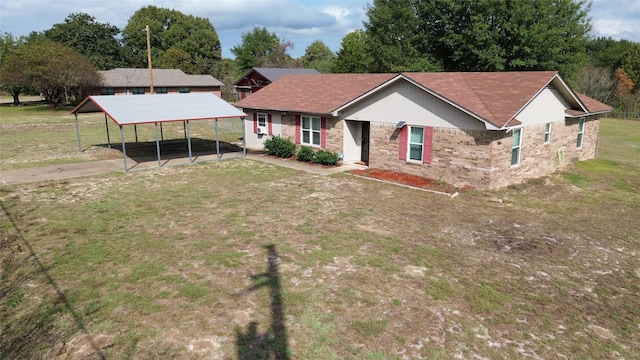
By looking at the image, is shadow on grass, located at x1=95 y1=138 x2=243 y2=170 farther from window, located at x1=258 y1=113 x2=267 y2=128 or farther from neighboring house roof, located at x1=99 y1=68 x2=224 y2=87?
neighboring house roof, located at x1=99 y1=68 x2=224 y2=87

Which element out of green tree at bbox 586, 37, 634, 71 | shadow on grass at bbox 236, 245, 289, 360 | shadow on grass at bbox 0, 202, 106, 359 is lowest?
shadow on grass at bbox 236, 245, 289, 360

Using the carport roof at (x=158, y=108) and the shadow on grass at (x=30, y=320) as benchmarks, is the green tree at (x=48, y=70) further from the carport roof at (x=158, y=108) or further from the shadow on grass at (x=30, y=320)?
the shadow on grass at (x=30, y=320)

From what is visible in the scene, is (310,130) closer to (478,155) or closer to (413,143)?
(413,143)

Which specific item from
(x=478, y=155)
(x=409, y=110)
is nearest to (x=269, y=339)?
(x=478, y=155)

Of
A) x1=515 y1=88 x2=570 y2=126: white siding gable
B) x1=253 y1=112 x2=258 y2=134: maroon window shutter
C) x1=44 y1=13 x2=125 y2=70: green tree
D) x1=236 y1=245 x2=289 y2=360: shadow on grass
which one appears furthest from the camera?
x1=44 y1=13 x2=125 y2=70: green tree

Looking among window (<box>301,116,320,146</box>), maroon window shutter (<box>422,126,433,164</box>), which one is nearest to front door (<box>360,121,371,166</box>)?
window (<box>301,116,320,146</box>)

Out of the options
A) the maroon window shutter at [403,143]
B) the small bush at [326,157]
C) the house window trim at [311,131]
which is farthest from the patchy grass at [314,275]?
the house window trim at [311,131]

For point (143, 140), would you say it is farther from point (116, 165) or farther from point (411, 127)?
point (411, 127)
